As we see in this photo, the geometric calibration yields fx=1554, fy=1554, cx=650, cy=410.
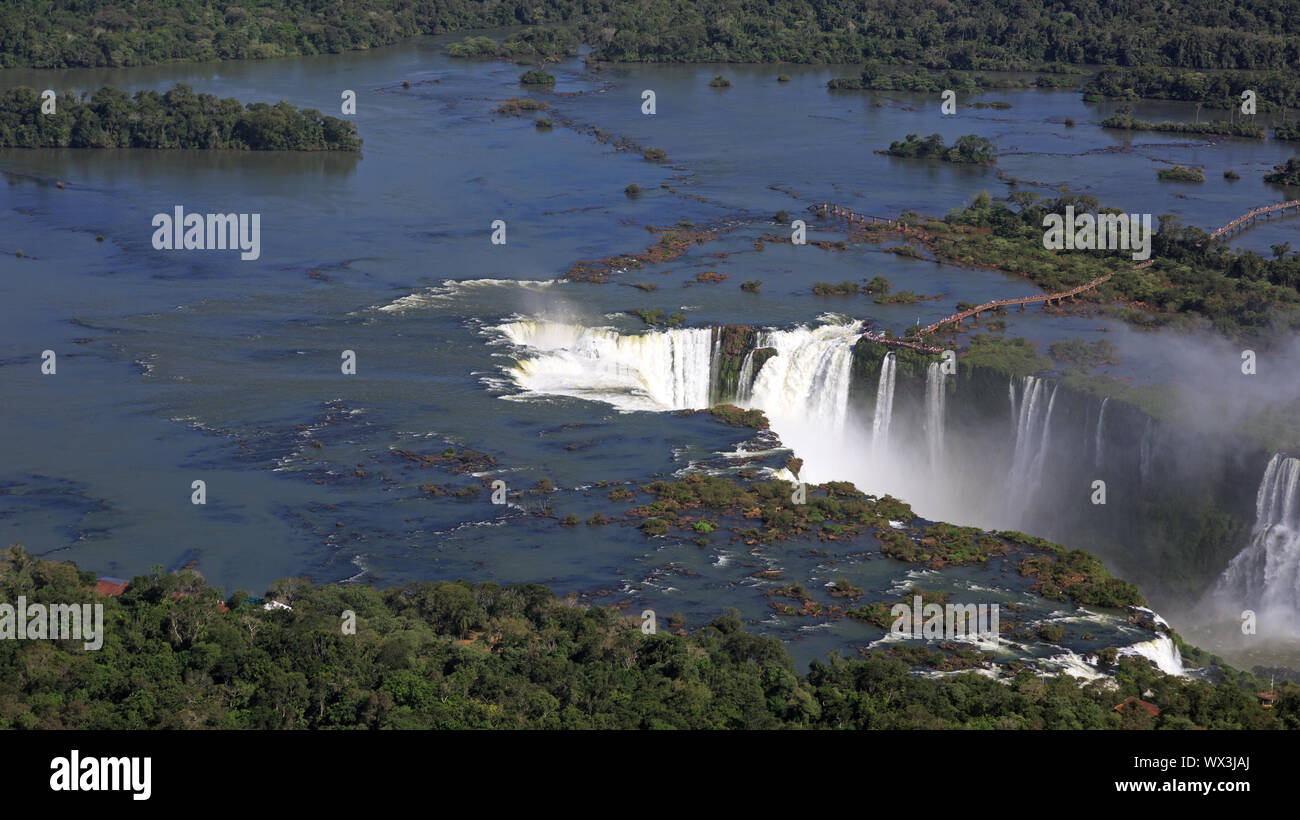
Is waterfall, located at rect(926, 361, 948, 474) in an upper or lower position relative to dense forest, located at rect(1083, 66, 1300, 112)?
lower

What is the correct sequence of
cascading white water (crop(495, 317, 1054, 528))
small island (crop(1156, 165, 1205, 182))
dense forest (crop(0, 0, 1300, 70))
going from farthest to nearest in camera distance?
dense forest (crop(0, 0, 1300, 70)) → small island (crop(1156, 165, 1205, 182)) → cascading white water (crop(495, 317, 1054, 528))

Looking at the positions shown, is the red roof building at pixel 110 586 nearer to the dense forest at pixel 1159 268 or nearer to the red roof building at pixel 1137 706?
the red roof building at pixel 1137 706

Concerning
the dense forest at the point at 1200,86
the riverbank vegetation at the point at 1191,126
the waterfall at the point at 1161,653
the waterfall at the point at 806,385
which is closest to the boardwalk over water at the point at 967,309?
the waterfall at the point at 806,385

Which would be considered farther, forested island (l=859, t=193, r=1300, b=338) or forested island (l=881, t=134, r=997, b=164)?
forested island (l=881, t=134, r=997, b=164)

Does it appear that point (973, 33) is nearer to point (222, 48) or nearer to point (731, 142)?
point (731, 142)

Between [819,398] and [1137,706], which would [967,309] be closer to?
[819,398]

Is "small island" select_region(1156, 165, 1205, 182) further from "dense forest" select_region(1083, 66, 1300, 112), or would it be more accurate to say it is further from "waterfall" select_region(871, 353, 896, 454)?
"waterfall" select_region(871, 353, 896, 454)

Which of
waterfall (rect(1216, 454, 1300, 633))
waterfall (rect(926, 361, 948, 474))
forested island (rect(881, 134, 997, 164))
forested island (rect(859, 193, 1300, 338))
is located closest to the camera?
waterfall (rect(1216, 454, 1300, 633))

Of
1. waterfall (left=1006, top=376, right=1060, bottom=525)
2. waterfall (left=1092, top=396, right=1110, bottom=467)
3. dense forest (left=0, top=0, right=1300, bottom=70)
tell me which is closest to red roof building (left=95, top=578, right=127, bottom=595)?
waterfall (left=1006, top=376, right=1060, bottom=525)
